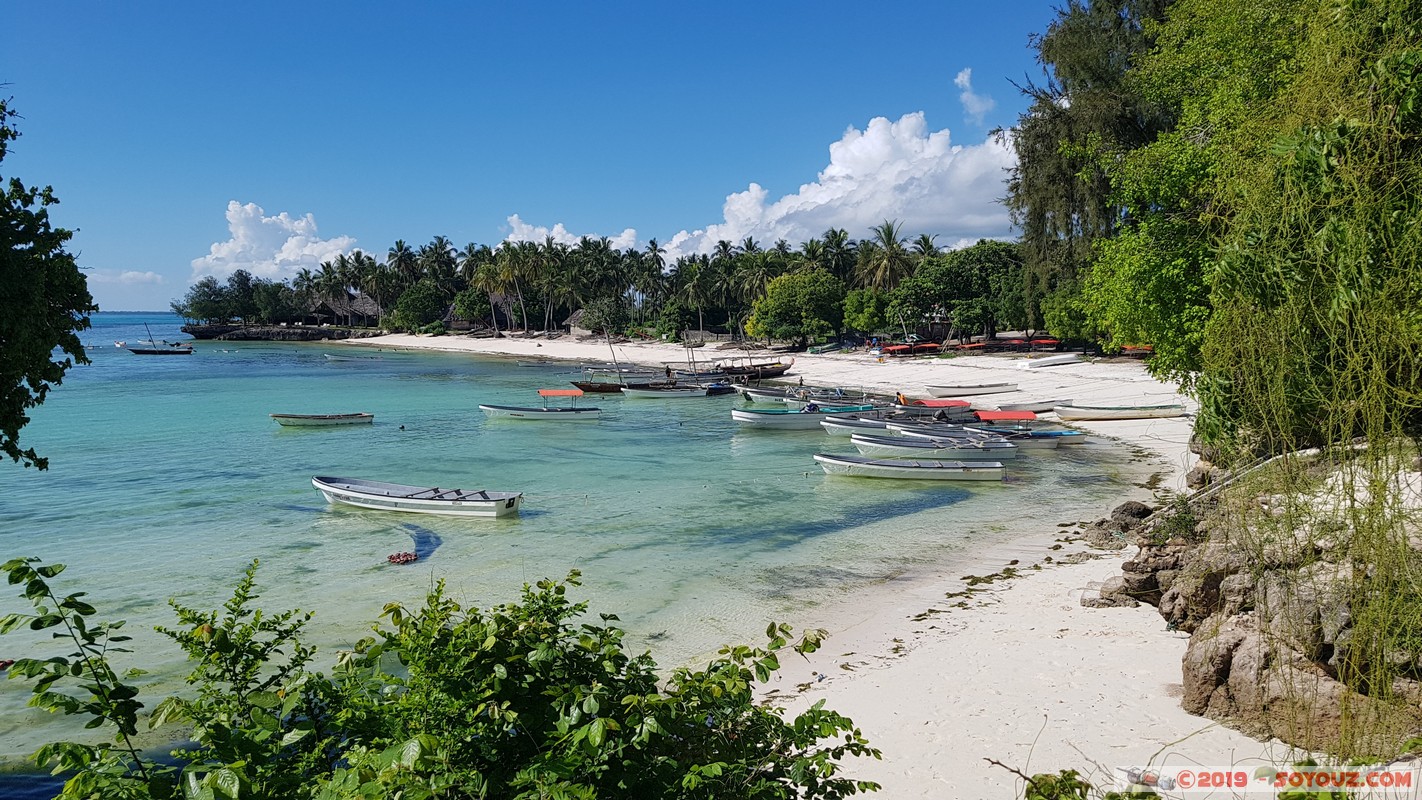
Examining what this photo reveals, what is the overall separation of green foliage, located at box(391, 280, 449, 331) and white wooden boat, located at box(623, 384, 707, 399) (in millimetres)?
82380

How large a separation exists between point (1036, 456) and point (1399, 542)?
2964 cm

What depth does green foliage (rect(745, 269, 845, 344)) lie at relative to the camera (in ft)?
282

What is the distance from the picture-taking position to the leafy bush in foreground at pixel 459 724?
11.6 feet

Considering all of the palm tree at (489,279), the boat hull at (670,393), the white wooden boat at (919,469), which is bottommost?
the white wooden boat at (919,469)

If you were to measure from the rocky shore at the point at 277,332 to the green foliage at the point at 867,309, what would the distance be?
85.6 metres

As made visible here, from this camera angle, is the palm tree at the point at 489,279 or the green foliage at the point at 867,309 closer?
the green foliage at the point at 867,309

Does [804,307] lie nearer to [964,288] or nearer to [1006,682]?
[964,288]

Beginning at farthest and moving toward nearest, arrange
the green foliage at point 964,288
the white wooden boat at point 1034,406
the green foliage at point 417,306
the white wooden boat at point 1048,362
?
the green foliage at point 417,306
the green foliage at point 964,288
the white wooden boat at point 1048,362
the white wooden boat at point 1034,406

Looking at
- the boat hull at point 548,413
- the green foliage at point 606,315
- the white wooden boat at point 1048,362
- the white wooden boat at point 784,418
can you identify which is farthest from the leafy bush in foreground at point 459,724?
the green foliage at point 606,315

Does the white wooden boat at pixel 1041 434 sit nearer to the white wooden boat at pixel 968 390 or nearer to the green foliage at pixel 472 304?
the white wooden boat at pixel 968 390

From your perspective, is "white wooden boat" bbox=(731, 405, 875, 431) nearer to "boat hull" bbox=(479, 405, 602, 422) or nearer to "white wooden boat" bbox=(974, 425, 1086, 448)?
"white wooden boat" bbox=(974, 425, 1086, 448)

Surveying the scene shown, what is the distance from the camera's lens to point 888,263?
8681 centimetres

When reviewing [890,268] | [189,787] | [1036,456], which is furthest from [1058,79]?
[890,268]

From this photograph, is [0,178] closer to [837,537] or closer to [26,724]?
[26,724]
